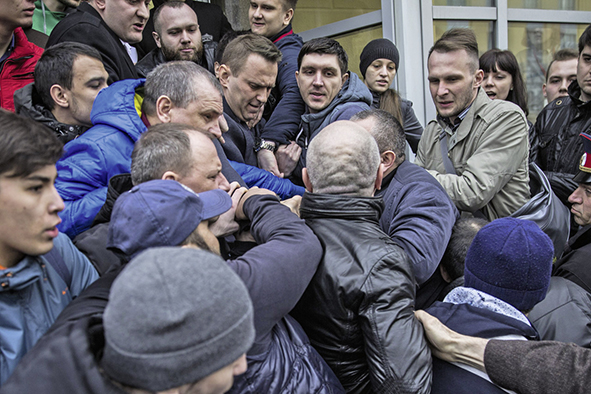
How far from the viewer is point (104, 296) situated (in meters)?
1.35

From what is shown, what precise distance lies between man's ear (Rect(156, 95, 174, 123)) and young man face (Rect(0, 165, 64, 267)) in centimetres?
89

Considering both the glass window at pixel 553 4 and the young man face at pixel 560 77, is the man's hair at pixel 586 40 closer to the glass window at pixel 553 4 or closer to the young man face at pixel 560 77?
the young man face at pixel 560 77

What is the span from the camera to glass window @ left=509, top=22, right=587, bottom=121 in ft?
20.6

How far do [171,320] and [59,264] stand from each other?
803 mm

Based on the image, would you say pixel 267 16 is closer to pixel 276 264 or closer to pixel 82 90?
pixel 82 90

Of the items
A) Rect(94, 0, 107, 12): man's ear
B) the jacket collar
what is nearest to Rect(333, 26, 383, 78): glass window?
Rect(94, 0, 107, 12): man's ear

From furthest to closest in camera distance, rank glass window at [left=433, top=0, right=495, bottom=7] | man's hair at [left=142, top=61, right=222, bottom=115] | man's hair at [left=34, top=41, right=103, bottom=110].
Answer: glass window at [left=433, top=0, right=495, bottom=7] → man's hair at [left=34, top=41, right=103, bottom=110] → man's hair at [left=142, top=61, right=222, bottom=115]

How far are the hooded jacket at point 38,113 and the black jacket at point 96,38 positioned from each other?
0.46 m

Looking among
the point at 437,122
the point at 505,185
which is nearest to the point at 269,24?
the point at 437,122

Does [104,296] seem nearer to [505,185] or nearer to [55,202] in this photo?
[55,202]

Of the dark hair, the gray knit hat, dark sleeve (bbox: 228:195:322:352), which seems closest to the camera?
the gray knit hat

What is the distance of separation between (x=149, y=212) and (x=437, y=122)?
2721 millimetres

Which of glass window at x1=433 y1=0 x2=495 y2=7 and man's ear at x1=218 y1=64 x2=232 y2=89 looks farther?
glass window at x1=433 y1=0 x2=495 y2=7

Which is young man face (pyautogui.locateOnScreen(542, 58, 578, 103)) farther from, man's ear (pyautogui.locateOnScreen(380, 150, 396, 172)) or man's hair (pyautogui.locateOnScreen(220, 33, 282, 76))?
man's hair (pyautogui.locateOnScreen(220, 33, 282, 76))
